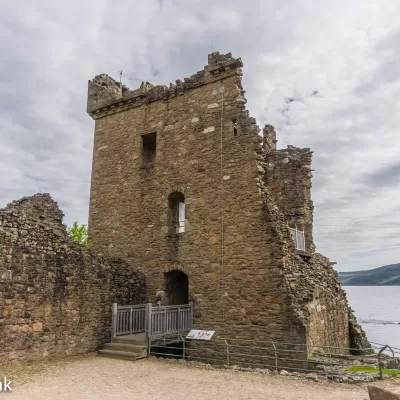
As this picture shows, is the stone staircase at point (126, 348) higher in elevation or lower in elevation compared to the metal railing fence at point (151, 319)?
lower

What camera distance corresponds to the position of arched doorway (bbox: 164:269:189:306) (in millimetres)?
13531

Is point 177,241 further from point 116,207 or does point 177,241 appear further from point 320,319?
point 320,319

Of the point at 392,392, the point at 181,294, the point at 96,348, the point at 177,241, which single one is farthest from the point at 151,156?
the point at 392,392

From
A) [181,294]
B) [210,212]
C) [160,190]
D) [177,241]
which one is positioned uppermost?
[160,190]

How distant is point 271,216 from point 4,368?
316 inches

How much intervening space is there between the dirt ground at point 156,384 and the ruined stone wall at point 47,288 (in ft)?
→ 2.51

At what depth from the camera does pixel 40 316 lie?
32.9 feet

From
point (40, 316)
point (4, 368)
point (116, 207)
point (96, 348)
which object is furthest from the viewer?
point (116, 207)

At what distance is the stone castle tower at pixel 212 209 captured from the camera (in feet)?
37.7

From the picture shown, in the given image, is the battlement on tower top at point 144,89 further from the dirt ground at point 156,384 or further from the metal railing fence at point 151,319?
the dirt ground at point 156,384

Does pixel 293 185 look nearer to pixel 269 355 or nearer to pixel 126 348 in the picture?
pixel 269 355

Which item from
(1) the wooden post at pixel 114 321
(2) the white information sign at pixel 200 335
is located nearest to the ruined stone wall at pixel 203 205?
(2) the white information sign at pixel 200 335

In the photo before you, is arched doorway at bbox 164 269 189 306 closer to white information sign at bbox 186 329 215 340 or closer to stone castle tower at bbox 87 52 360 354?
stone castle tower at bbox 87 52 360 354

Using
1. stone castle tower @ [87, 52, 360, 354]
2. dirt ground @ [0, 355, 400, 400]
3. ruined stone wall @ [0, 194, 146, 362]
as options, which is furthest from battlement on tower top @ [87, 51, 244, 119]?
dirt ground @ [0, 355, 400, 400]
